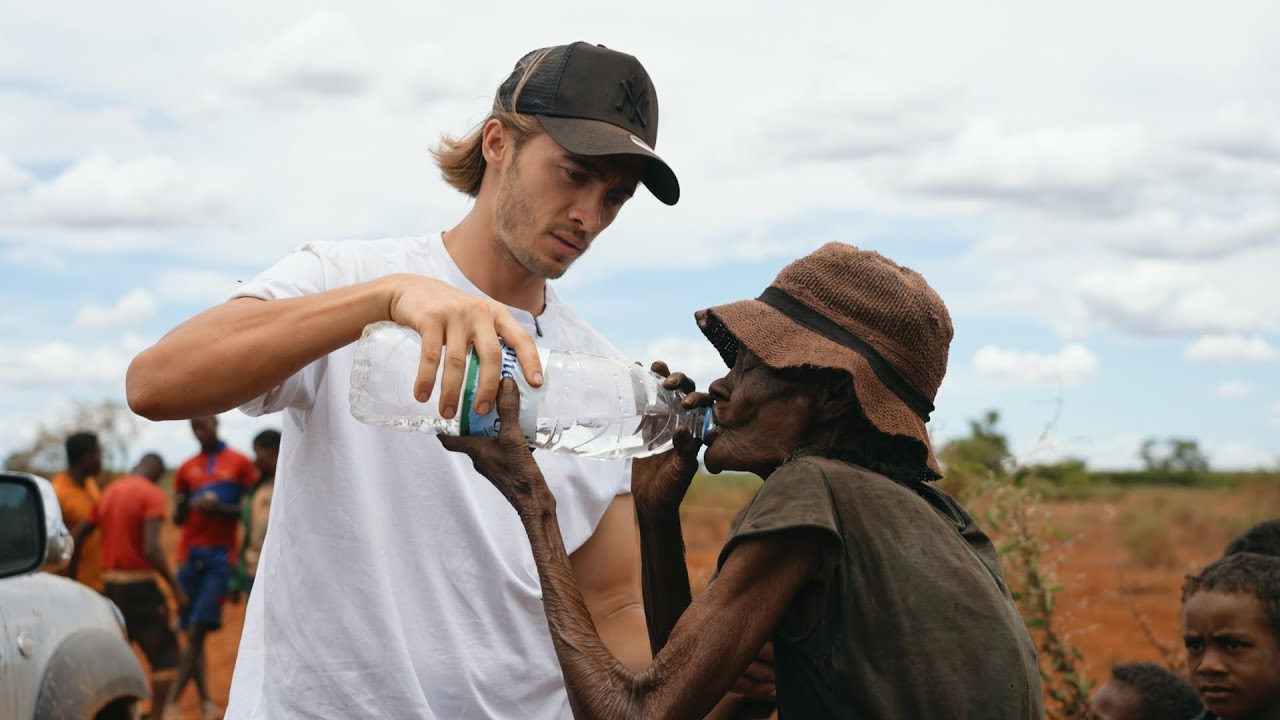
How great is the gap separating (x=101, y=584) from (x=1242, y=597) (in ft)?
25.9

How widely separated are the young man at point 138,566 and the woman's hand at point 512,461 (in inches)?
331

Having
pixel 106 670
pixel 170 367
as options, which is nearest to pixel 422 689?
pixel 170 367

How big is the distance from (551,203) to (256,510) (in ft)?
A: 23.4

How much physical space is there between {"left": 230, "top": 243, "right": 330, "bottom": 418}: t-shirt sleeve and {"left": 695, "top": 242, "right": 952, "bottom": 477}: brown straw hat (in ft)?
2.86

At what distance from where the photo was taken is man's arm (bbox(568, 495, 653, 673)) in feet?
10.7

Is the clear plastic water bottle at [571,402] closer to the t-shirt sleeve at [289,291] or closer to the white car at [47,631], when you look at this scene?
the t-shirt sleeve at [289,291]

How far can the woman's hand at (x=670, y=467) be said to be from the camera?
9.57 ft

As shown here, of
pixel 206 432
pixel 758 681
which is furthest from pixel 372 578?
pixel 206 432

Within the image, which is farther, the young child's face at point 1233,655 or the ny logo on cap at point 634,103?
the young child's face at point 1233,655

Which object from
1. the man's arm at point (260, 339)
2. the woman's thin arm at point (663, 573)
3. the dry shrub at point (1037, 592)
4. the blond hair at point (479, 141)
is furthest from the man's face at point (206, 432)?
the man's arm at point (260, 339)

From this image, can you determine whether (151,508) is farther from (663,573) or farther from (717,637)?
(717,637)

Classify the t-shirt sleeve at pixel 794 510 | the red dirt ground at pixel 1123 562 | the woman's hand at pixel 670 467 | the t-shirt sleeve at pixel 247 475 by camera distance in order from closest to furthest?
the t-shirt sleeve at pixel 794 510 → the woman's hand at pixel 670 467 → the t-shirt sleeve at pixel 247 475 → the red dirt ground at pixel 1123 562

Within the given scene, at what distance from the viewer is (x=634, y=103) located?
3.38 m

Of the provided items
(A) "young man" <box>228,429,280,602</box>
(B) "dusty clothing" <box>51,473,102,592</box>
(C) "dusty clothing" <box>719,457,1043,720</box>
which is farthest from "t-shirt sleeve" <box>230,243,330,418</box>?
(B) "dusty clothing" <box>51,473,102,592</box>
